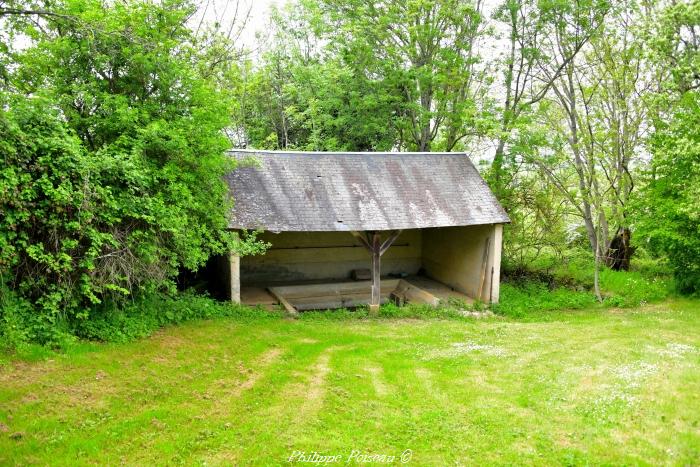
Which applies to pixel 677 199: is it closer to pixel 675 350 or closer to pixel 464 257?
pixel 464 257

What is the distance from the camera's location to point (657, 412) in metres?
5.82

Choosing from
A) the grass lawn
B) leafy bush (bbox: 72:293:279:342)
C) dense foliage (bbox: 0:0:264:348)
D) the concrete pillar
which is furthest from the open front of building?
the grass lawn

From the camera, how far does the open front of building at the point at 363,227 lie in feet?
38.3

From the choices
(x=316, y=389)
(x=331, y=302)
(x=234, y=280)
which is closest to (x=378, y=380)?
(x=316, y=389)

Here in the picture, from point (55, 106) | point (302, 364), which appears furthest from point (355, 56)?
point (302, 364)

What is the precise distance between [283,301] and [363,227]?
2.74m

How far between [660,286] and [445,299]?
6.40 metres

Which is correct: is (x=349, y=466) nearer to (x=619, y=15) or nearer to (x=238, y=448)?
(x=238, y=448)

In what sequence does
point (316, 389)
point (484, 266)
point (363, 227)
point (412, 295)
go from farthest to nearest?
point (412, 295) < point (484, 266) < point (363, 227) < point (316, 389)

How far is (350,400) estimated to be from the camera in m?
6.39

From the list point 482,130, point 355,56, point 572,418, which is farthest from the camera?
point 355,56

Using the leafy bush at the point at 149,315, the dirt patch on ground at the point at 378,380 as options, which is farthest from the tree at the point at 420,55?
the dirt patch on ground at the point at 378,380

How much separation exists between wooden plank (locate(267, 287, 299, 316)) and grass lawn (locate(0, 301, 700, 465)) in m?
1.98

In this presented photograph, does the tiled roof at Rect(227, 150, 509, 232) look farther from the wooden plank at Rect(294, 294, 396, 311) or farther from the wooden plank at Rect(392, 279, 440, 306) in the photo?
the wooden plank at Rect(294, 294, 396, 311)
